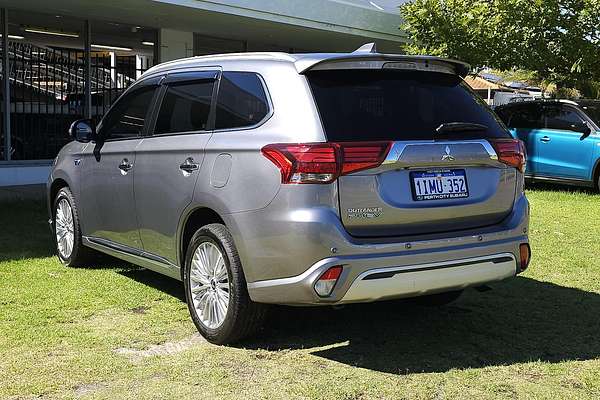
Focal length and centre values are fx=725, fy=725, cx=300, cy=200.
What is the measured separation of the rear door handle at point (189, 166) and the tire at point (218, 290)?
38 cm

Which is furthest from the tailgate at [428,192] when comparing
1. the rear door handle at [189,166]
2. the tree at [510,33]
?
the tree at [510,33]

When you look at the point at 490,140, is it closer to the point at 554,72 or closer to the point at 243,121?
the point at 243,121

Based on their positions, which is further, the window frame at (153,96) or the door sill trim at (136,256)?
the window frame at (153,96)

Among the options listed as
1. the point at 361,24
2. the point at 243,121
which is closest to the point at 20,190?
the point at 361,24

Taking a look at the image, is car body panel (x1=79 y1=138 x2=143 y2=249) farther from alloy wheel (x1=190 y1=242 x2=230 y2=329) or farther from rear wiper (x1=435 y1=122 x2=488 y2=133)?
rear wiper (x1=435 y1=122 x2=488 y2=133)

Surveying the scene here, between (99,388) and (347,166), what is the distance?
1.76 m

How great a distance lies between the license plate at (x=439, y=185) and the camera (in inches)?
161

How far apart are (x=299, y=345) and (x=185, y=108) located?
1774mm

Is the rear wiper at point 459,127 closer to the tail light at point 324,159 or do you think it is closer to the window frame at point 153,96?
the tail light at point 324,159

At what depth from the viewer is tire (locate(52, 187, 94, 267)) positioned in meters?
6.21

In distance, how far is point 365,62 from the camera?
426 cm

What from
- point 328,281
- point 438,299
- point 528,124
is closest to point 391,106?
point 328,281

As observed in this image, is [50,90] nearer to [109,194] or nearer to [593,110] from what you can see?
[109,194]

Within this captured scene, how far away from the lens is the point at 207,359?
4.24m
